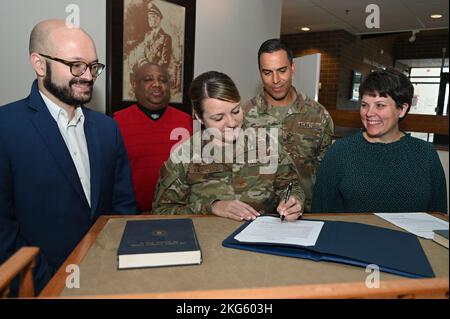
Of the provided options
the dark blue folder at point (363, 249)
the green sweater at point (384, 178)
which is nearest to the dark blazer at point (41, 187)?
the dark blue folder at point (363, 249)

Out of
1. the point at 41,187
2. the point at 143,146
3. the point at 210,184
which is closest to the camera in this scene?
the point at 41,187

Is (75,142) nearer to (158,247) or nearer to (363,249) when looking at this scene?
(158,247)

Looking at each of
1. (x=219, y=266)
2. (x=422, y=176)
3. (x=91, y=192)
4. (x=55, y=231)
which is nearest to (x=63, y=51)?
(x=91, y=192)

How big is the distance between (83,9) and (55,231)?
4.45 feet

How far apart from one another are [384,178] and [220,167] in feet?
2.51

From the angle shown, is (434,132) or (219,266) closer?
(219,266)

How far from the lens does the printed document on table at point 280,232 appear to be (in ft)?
3.37

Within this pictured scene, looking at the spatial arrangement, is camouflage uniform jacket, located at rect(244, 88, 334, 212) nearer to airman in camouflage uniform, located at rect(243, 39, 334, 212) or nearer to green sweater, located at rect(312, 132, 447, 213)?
airman in camouflage uniform, located at rect(243, 39, 334, 212)

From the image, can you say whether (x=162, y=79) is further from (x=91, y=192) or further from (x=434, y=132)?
(x=434, y=132)

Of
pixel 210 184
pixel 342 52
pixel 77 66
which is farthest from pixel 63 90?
pixel 342 52

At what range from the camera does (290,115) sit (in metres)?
2.39

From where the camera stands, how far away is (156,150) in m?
2.29

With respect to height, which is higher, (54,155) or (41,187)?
(54,155)

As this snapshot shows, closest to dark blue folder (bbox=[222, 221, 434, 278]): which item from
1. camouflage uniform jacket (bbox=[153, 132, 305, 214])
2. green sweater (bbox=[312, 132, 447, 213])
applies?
camouflage uniform jacket (bbox=[153, 132, 305, 214])
